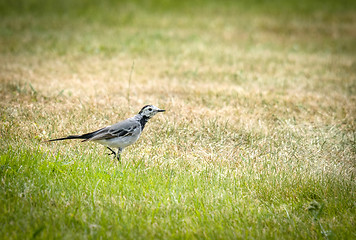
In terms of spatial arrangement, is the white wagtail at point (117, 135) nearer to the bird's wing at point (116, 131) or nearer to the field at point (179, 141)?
the bird's wing at point (116, 131)

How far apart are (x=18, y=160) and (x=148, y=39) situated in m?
12.4

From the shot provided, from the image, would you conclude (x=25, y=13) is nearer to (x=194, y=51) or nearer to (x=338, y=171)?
(x=194, y=51)

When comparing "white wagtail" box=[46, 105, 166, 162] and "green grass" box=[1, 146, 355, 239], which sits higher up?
"white wagtail" box=[46, 105, 166, 162]

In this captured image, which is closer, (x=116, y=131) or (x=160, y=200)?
(x=160, y=200)

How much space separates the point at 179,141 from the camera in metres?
7.09

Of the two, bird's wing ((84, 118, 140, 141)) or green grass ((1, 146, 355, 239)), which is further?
bird's wing ((84, 118, 140, 141))

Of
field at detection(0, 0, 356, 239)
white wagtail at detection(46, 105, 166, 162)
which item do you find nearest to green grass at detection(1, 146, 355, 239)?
field at detection(0, 0, 356, 239)

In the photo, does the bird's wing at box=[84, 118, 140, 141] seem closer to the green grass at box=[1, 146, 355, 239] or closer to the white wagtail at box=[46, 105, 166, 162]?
the white wagtail at box=[46, 105, 166, 162]

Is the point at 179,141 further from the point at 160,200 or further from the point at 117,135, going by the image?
the point at 160,200

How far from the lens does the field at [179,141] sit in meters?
4.68

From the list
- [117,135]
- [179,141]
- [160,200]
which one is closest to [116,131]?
[117,135]

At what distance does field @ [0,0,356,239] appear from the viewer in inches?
184

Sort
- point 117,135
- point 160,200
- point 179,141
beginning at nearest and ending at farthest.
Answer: point 160,200, point 117,135, point 179,141

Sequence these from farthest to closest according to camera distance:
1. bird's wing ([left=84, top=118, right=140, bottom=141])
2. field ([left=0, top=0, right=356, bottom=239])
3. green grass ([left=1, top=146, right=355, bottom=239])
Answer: bird's wing ([left=84, top=118, right=140, bottom=141]) → field ([left=0, top=0, right=356, bottom=239]) → green grass ([left=1, top=146, right=355, bottom=239])
